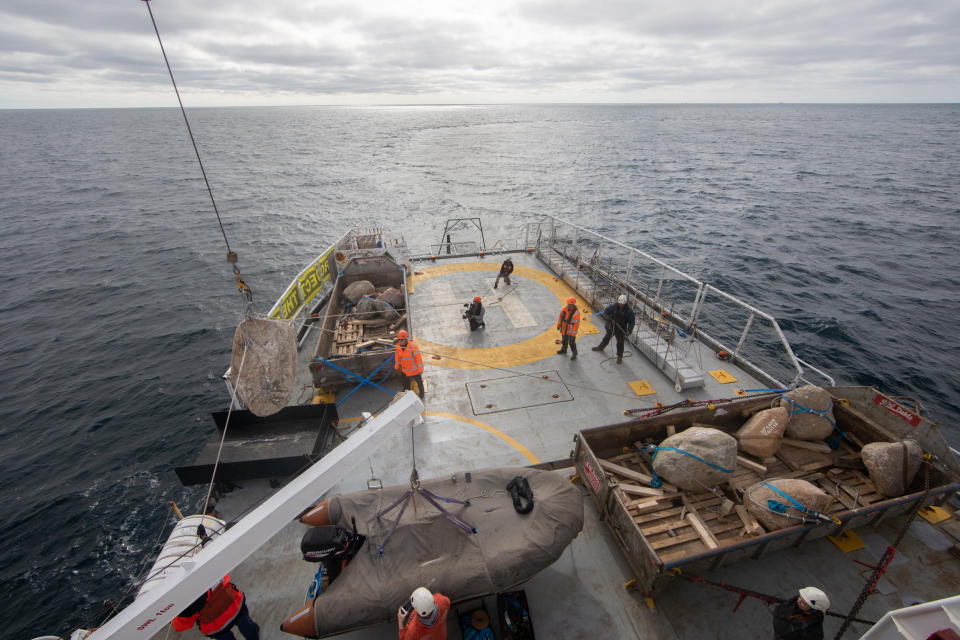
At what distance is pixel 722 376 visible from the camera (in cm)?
1166

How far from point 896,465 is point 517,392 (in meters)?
7.48

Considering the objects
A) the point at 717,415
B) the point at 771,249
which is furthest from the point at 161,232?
the point at 771,249

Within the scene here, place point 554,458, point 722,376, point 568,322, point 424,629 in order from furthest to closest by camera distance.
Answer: point 722,376 < point 568,322 < point 554,458 < point 424,629

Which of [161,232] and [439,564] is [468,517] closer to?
[439,564]

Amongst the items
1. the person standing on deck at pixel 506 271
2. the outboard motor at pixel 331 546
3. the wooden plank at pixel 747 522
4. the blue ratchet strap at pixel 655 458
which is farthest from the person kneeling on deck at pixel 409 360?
the person standing on deck at pixel 506 271

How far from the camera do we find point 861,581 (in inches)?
261

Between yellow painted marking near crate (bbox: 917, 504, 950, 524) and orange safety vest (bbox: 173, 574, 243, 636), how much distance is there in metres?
11.6

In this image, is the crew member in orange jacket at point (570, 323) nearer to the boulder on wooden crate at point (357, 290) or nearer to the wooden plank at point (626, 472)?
Answer: the wooden plank at point (626, 472)

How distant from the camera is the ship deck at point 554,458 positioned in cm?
625

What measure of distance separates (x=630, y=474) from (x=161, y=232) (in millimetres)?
47496

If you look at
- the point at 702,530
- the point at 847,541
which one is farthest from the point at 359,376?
the point at 847,541

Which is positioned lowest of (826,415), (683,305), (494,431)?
(683,305)

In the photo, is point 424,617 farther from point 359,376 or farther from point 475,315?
point 475,315

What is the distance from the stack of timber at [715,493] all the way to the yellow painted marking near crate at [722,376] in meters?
2.99
